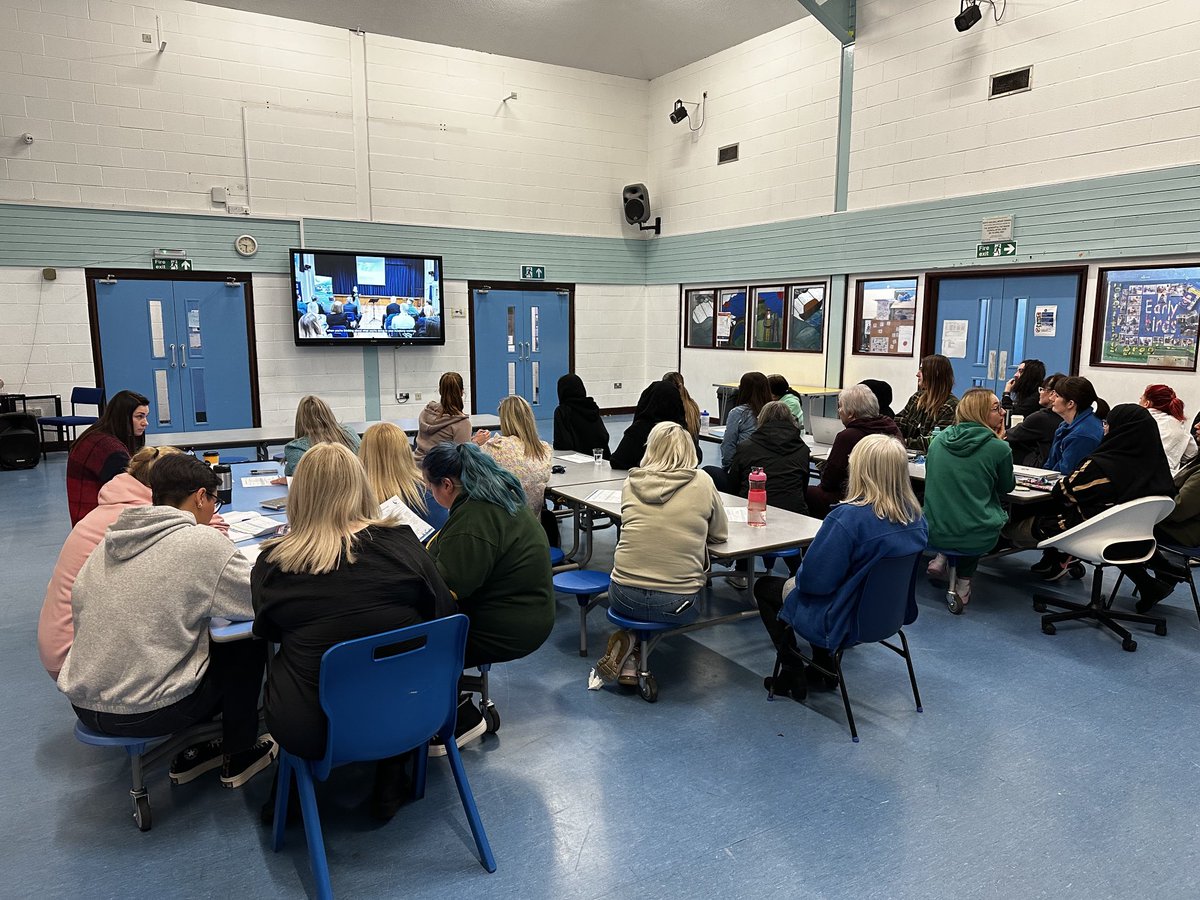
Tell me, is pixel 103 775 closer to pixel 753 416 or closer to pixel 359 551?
pixel 359 551

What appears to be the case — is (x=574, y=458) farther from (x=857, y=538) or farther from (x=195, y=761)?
(x=195, y=761)

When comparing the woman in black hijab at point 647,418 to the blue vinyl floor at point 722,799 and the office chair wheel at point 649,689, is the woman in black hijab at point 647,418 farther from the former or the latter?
the office chair wheel at point 649,689

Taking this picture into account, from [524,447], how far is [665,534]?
1.33m

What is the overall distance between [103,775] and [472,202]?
9.49 m

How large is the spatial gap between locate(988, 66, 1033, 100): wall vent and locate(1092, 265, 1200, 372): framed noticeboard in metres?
1.94

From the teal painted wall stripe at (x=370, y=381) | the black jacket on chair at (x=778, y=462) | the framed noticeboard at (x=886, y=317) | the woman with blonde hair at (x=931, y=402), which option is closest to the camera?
the black jacket on chair at (x=778, y=462)

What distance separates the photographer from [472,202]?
11062 mm

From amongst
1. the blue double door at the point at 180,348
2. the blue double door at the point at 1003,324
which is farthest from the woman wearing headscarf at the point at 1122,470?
the blue double door at the point at 180,348

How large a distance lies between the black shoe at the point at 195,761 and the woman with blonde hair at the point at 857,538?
2256 mm

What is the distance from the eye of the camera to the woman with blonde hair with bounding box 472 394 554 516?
166 inches

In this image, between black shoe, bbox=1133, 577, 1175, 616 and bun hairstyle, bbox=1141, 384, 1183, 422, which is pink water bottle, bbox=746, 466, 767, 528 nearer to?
black shoe, bbox=1133, 577, 1175, 616

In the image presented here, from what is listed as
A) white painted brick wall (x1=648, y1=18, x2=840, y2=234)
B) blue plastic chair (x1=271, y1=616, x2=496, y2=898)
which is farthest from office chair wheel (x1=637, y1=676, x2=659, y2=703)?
white painted brick wall (x1=648, y1=18, x2=840, y2=234)

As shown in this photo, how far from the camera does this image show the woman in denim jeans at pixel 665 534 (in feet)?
10.6

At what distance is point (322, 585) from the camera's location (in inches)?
81.6
